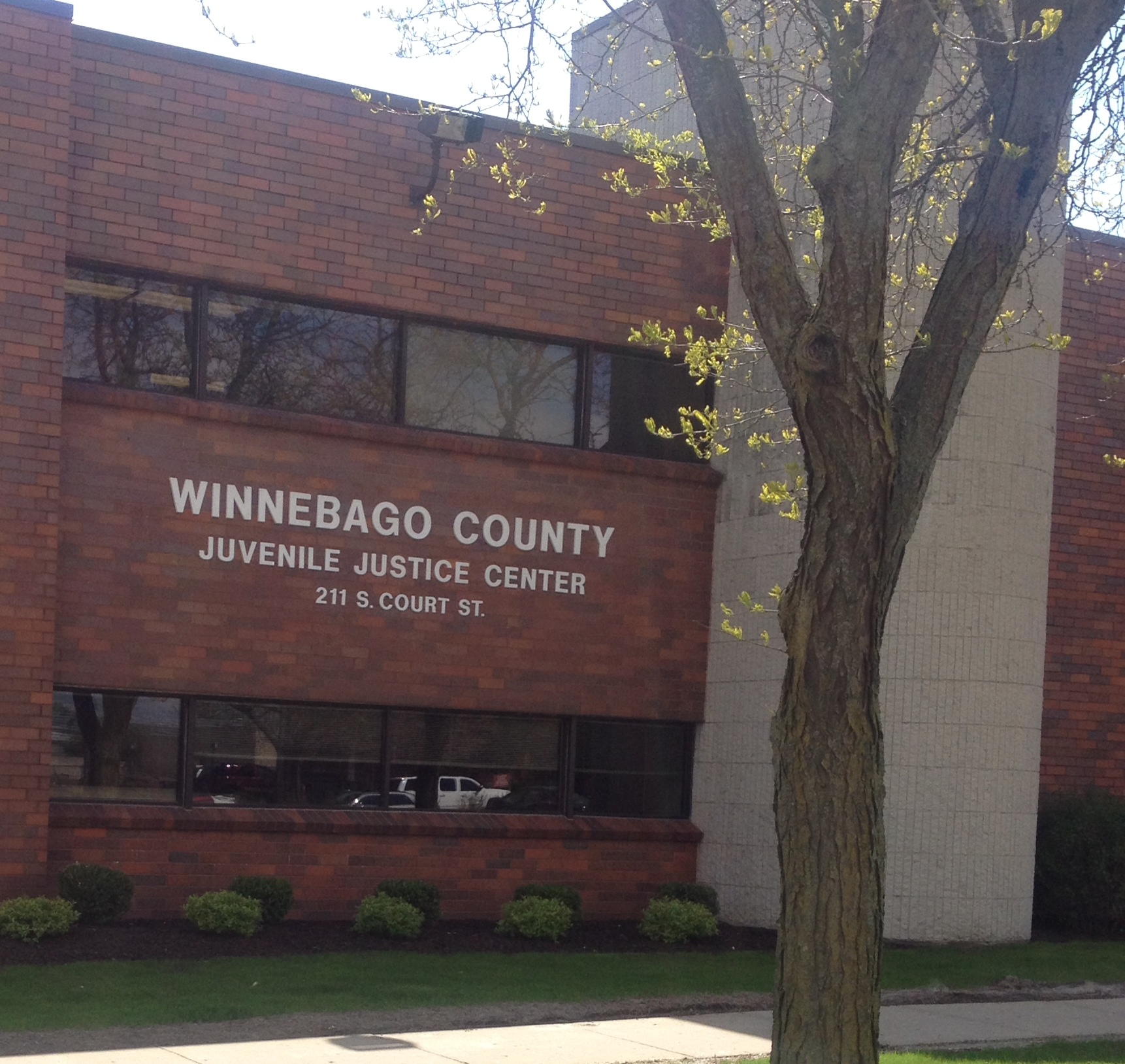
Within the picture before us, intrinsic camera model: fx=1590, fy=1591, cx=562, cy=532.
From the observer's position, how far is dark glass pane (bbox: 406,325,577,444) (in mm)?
14328

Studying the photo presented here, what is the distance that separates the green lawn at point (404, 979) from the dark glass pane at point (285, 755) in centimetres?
197

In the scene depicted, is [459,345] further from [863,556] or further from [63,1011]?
[863,556]

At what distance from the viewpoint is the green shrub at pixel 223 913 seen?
476 inches

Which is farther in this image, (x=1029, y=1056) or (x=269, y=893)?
(x=269, y=893)

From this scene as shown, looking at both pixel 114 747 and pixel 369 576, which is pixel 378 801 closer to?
pixel 369 576

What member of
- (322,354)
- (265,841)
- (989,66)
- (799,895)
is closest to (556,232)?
(322,354)

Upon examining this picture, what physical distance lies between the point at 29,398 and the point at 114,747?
290cm

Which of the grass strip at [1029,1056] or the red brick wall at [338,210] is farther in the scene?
the red brick wall at [338,210]

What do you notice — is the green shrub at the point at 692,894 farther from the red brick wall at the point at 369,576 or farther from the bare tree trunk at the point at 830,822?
the bare tree trunk at the point at 830,822

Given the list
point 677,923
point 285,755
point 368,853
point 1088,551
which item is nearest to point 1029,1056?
point 677,923

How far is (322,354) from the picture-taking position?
13.9m

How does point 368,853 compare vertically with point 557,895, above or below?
above

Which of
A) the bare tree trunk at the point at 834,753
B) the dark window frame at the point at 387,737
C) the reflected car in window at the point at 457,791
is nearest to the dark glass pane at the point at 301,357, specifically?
the dark window frame at the point at 387,737

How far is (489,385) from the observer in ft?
48.0
